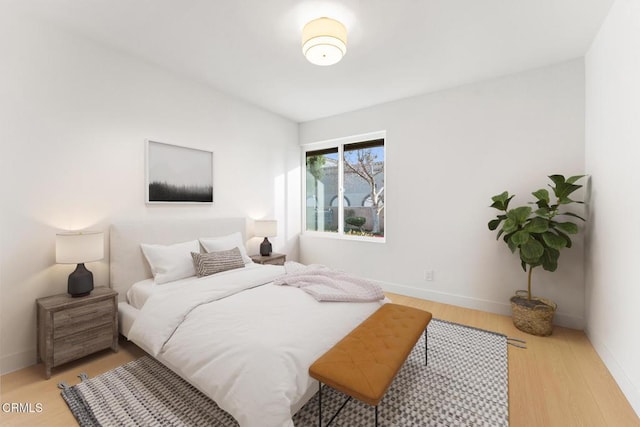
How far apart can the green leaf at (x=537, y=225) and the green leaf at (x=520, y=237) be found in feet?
0.17

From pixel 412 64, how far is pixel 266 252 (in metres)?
2.84

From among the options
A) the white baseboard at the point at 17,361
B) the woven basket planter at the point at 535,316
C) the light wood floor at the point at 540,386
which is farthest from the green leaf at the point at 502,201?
the white baseboard at the point at 17,361

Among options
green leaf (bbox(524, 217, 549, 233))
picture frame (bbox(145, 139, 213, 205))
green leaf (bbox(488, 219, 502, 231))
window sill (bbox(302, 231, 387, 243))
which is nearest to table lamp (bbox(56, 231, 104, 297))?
picture frame (bbox(145, 139, 213, 205))

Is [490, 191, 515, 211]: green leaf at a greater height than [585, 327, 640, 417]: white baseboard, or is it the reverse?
[490, 191, 515, 211]: green leaf

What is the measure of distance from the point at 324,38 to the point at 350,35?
15.9 inches

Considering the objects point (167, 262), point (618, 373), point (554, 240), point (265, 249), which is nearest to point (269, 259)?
point (265, 249)

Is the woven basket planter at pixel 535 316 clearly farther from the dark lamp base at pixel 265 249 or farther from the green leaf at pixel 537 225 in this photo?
the dark lamp base at pixel 265 249

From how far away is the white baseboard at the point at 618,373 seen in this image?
1.71 m

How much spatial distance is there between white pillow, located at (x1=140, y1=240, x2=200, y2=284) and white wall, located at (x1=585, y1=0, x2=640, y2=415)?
3465mm

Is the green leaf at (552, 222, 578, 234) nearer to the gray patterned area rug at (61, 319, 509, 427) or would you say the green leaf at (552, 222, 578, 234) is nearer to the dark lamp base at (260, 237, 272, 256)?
the gray patterned area rug at (61, 319, 509, 427)

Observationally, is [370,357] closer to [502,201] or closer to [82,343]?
[82,343]

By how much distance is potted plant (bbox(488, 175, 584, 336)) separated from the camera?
2.54 metres

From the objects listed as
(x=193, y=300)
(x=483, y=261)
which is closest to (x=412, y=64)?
(x=483, y=261)

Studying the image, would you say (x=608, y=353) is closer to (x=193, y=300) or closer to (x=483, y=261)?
(x=483, y=261)
